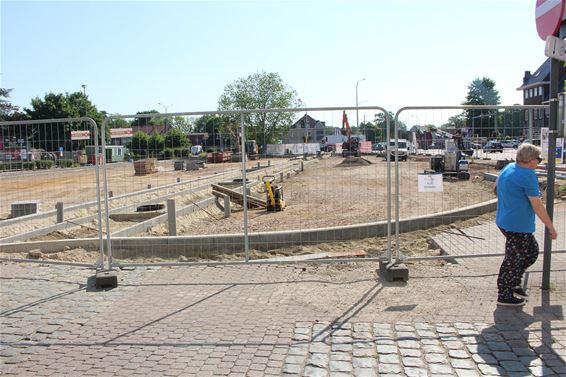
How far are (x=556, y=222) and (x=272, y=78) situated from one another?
85.4 metres

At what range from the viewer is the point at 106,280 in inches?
253

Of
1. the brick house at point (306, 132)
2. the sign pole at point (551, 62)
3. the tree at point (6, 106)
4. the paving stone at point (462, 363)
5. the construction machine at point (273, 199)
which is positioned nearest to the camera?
the paving stone at point (462, 363)

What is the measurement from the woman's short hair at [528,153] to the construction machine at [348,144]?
2569 millimetres

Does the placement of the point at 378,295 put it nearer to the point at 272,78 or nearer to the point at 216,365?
the point at 216,365

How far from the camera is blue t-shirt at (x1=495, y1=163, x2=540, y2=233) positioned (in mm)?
5148

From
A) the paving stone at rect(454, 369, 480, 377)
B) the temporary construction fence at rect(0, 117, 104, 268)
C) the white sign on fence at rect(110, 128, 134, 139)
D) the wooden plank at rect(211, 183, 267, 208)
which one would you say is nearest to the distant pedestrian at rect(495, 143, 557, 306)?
the paving stone at rect(454, 369, 480, 377)

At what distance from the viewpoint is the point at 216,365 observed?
4234 mm

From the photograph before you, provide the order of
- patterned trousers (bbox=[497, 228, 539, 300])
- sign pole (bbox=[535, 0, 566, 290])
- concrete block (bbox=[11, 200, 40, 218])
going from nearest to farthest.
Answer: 1. patterned trousers (bbox=[497, 228, 539, 300])
2. sign pole (bbox=[535, 0, 566, 290])
3. concrete block (bbox=[11, 200, 40, 218])

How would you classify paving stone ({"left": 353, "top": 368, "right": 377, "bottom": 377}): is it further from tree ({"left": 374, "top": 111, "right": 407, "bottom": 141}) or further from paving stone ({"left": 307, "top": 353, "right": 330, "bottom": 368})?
tree ({"left": 374, "top": 111, "right": 407, "bottom": 141})

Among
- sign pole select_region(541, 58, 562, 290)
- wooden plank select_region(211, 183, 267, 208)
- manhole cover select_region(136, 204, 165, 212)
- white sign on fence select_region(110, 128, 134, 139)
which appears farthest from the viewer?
wooden plank select_region(211, 183, 267, 208)

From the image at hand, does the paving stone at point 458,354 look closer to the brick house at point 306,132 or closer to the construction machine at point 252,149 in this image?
the brick house at point 306,132

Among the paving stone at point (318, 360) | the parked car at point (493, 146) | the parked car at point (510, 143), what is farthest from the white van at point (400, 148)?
the paving stone at point (318, 360)

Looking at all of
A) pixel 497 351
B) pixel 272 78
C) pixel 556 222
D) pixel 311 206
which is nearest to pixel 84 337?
pixel 497 351

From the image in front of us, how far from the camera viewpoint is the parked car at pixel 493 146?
26.4ft
